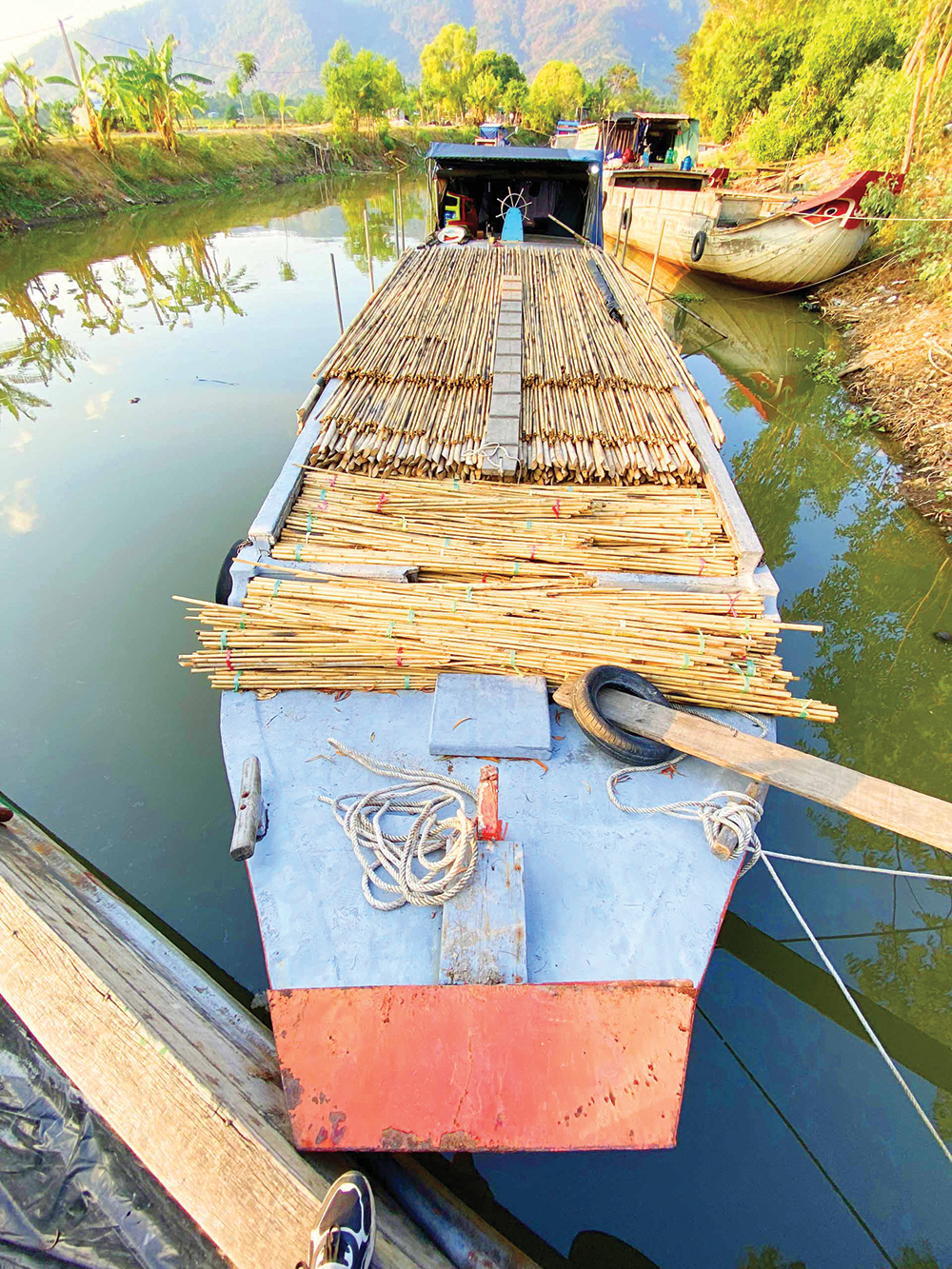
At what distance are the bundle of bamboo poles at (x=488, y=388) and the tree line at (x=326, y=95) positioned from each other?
74.5 feet

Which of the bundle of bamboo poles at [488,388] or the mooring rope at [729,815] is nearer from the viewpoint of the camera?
the mooring rope at [729,815]

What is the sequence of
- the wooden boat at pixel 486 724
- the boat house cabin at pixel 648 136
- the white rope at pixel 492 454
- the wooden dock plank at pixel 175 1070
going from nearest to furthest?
the wooden dock plank at pixel 175 1070 < the wooden boat at pixel 486 724 < the white rope at pixel 492 454 < the boat house cabin at pixel 648 136

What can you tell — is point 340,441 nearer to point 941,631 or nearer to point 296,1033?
point 296,1033

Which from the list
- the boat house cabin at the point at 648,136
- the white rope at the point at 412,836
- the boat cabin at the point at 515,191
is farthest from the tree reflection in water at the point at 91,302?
the boat house cabin at the point at 648,136

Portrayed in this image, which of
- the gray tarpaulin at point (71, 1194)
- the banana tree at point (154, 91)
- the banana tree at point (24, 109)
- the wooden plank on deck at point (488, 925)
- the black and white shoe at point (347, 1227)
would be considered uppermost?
the banana tree at point (154, 91)

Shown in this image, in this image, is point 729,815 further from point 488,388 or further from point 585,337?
point 585,337

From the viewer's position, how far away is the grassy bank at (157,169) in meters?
21.8

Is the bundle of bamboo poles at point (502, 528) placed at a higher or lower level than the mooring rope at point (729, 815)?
higher

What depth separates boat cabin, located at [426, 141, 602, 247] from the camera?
11.5 m

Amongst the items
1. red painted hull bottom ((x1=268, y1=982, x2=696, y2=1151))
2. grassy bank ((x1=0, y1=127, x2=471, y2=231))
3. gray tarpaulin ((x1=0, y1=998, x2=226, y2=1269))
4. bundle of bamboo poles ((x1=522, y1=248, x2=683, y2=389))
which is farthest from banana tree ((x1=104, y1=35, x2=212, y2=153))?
red painted hull bottom ((x1=268, y1=982, x2=696, y2=1151))

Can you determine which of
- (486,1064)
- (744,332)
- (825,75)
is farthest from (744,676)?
(825,75)

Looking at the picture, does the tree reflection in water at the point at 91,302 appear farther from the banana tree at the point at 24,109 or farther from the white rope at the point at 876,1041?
the white rope at the point at 876,1041

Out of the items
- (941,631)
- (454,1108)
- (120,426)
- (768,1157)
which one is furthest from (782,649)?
(120,426)

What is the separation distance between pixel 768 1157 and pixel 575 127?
48724 mm
